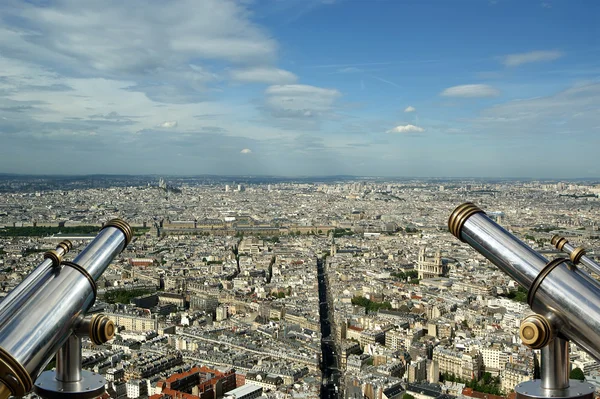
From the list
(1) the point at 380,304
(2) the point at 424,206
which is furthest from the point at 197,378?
(2) the point at 424,206

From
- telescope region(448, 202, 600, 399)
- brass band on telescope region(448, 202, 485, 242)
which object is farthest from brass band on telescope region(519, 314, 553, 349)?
brass band on telescope region(448, 202, 485, 242)

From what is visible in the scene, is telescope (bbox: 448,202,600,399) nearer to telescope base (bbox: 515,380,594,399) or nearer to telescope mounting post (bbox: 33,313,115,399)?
telescope base (bbox: 515,380,594,399)

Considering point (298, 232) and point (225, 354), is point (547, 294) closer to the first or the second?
point (225, 354)

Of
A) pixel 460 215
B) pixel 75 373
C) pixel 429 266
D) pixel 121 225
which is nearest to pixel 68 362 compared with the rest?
pixel 75 373

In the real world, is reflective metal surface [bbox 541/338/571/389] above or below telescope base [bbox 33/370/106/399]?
above

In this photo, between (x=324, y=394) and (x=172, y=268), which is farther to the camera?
(x=172, y=268)
